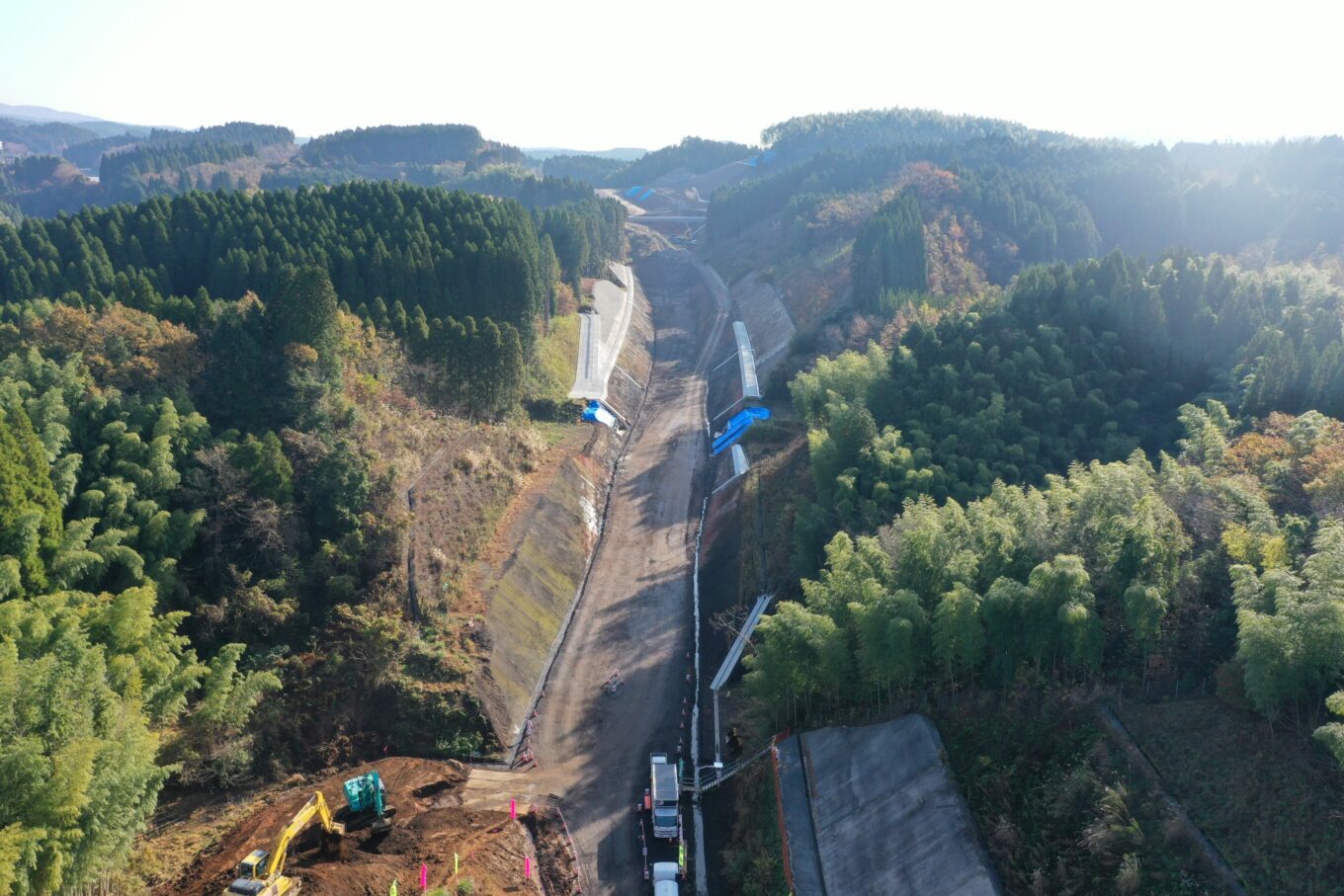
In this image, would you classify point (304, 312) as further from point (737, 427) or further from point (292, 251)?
point (737, 427)

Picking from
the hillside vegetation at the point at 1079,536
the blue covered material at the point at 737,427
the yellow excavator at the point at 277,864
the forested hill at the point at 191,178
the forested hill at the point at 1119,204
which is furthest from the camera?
the forested hill at the point at 191,178

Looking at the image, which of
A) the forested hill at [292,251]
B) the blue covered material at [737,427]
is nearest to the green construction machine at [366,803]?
the forested hill at [292,251]

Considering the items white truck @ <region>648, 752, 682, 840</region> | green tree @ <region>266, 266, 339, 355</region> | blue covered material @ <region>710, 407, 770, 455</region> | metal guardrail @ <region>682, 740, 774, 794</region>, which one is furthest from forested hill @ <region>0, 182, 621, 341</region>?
metal guardrail @ <region>682, 740, 774, 794</region>

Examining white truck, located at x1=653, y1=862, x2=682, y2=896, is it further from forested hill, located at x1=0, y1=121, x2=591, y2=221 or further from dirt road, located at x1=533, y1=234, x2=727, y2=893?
forested hill, located at x1=0, y1=121, x2=591, y2=221

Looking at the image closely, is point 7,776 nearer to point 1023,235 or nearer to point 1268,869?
point 1268,869

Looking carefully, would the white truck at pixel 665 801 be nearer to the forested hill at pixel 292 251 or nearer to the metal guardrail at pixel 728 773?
the metal guardrail at pixel 728 773

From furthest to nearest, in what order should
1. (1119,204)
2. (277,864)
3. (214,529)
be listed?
1. (1119,204)
2. (214,529)
3. (277,864)

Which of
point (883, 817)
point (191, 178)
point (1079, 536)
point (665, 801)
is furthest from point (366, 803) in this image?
point (191, 178)
